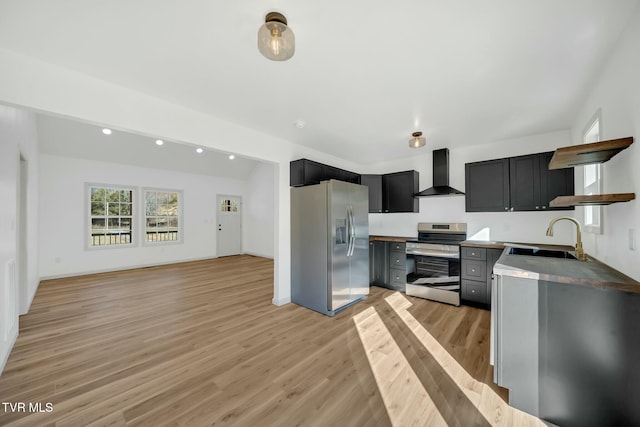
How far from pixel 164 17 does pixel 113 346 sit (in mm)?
3065

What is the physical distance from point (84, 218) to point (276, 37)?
6.85m

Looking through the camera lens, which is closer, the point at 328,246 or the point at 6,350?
the point at 6,350

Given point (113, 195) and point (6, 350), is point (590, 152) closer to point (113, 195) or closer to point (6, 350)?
point (6, 350)

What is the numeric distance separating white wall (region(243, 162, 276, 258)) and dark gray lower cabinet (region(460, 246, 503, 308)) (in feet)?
18.5

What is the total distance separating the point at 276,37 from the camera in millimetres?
1425

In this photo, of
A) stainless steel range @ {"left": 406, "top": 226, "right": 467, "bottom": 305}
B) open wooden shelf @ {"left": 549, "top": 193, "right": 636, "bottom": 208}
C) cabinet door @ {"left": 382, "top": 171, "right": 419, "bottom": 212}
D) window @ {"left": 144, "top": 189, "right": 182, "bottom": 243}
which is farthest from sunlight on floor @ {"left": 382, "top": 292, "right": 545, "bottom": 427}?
window @ {"left": 144, "top": 189, "right": 182, "bottom": 243}

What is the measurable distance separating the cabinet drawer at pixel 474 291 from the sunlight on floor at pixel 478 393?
3.93 ft

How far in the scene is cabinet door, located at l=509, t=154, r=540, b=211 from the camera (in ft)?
11.1

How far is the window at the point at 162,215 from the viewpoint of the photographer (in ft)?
22.0

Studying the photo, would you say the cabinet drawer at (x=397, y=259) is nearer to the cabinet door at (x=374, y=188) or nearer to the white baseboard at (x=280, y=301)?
the cabinet door at (x=374, y=188)

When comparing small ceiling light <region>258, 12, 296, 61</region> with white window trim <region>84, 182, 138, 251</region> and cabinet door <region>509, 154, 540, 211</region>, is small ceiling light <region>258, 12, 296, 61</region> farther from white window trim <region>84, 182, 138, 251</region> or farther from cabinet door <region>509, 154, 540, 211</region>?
white window trim <region>84, 182, 138, 251</region>

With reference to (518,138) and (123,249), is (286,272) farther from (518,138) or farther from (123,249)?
(123,249)

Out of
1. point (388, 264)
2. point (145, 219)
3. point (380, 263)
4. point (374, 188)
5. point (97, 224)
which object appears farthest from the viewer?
point (145, 219)

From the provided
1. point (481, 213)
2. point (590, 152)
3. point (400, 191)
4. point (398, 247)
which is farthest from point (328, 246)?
point (481, 213)
